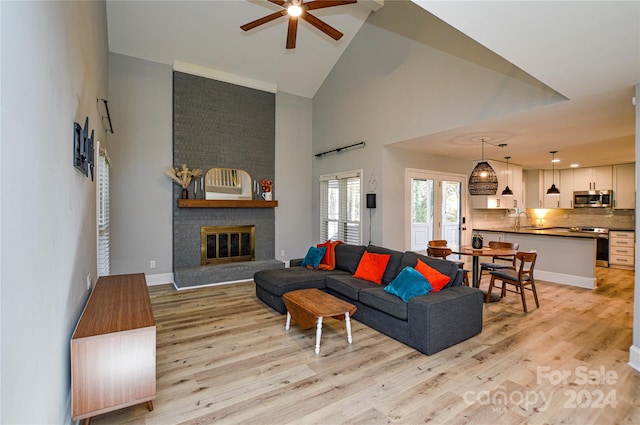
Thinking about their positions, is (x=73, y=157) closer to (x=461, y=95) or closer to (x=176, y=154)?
(x=176, y=154)

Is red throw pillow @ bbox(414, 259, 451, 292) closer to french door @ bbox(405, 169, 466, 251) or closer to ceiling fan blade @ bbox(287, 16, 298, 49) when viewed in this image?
french door @ bbox(405, 169, 466, 251)

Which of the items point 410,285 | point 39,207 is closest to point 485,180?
point 410,285

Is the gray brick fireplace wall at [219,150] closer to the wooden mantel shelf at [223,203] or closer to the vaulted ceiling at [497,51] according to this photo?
the wooden mantel shelf at [223,203]

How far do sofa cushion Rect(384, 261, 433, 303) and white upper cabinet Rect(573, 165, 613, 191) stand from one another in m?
7.42

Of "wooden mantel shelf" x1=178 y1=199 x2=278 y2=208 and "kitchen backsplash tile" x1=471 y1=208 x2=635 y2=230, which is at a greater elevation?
"wooden mantel shelf" x1=178 y1=199 x2=278 y2=208

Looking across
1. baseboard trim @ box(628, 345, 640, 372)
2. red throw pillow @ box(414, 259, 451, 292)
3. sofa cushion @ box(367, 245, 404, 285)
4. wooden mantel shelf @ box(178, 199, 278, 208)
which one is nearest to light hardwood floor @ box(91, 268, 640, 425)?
baseboard trim @ box(628, 345, 640, 372)

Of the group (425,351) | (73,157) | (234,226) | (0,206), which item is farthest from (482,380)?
(234,226)

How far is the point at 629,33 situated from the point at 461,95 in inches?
92.9

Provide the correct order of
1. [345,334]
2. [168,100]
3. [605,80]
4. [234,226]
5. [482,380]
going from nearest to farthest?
→ [482,380] → [605,80] → [345,334] → [168,100] → [234,226]

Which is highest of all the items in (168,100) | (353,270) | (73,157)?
(168,100)

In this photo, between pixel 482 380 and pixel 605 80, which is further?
pixel 605 80

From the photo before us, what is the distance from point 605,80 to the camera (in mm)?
2830

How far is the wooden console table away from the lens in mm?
1845

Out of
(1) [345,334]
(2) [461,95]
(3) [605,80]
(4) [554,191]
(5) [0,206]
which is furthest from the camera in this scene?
(4) [554,191]
